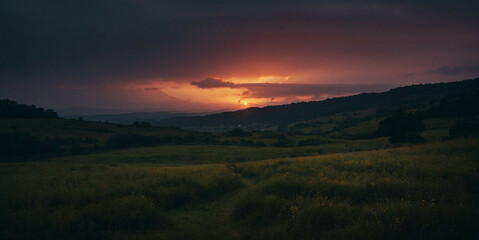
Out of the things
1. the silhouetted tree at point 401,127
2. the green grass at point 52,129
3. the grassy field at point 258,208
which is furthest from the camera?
the green grass at point 52,129

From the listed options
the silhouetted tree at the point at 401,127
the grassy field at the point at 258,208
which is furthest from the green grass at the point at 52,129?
the silhouetted tree at the point at 401,127

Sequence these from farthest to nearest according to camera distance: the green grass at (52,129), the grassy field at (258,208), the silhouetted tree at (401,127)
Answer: the green grass at (52,129) < the silhouetted tree at (401,127) < the grassy field at (258,208)

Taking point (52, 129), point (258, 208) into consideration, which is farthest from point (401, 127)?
point (52, 129)

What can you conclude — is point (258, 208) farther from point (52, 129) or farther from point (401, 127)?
point (52, 129)

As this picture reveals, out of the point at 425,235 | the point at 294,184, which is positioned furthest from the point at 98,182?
the point at 425,235

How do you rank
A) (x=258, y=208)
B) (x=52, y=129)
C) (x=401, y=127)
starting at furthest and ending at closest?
(x=52, y=129), (x=401, y=127), (x=258, y=208)

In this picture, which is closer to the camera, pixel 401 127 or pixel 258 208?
pixel 258 208

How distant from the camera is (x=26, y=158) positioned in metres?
48.1

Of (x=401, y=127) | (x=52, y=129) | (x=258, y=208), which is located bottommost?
(x=401, y=127)

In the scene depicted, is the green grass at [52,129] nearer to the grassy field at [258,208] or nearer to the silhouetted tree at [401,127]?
the grassy field at [258,208]

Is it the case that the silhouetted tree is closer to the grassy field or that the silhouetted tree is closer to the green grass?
the grassy field

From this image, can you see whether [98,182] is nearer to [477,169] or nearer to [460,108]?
[477,169]

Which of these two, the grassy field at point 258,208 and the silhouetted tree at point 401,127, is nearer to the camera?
the grassy field at point 258,208

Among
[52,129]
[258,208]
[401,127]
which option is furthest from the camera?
[52,129]
